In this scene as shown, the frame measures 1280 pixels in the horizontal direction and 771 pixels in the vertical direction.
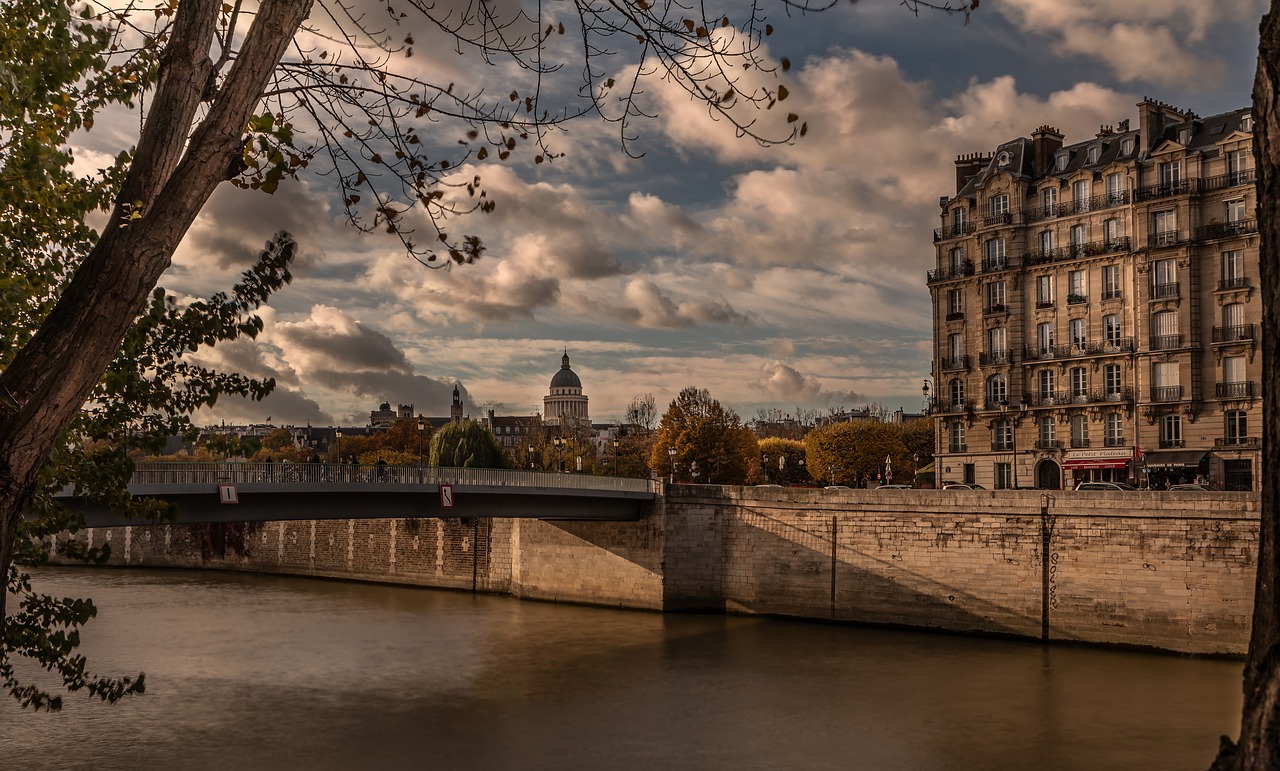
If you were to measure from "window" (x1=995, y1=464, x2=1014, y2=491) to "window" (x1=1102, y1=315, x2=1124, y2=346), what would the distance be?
277 inches

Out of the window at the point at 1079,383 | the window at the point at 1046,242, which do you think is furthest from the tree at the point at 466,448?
the window at the point at 1046,242

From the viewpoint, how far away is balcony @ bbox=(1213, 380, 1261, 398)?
39.9 metres

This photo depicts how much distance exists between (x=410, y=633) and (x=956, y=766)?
17841 mm

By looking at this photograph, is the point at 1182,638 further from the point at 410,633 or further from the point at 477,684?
the point at 410,633

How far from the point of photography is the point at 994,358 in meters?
47.4

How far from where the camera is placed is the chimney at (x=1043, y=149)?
47688 mm

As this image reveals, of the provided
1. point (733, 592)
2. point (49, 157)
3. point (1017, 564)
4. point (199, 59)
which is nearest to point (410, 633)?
point (733, 592)

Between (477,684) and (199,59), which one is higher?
(199,59)

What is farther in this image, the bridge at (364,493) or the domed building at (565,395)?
the domed building at (565,395)

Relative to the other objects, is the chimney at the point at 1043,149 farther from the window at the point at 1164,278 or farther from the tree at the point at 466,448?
the tree at the point at 466,448

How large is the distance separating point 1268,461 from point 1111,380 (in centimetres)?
4429

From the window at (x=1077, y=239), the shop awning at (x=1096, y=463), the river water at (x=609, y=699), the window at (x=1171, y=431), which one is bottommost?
the river water at (x=609, y=699)

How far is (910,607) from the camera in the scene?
104ft

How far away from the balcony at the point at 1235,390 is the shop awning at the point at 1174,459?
92.4 inches
